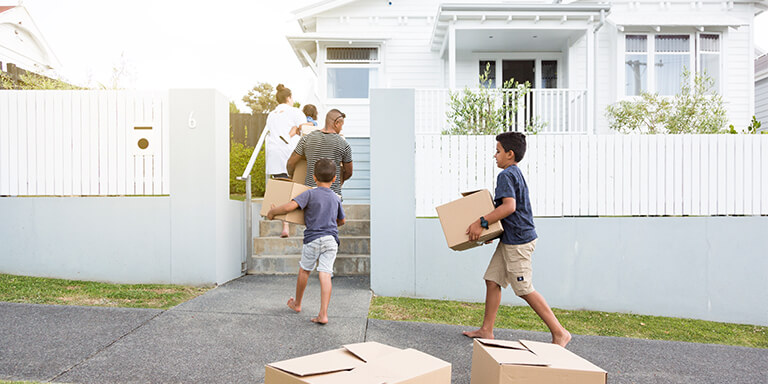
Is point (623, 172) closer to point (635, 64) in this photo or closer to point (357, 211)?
point (357, 211)

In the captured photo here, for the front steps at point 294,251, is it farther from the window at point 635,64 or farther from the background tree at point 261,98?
the background tree at point 261,98

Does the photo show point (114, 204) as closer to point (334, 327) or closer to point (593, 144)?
point (334, 327)

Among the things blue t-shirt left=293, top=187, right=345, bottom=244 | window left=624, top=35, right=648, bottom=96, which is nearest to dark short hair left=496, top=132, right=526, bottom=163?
blue t-shirt left=293, top=187, right=345, bottom=244

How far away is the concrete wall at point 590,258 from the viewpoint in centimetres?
564

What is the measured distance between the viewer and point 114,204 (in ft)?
18.4

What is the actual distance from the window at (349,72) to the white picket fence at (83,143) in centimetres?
753

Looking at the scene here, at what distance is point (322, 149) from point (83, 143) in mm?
2891

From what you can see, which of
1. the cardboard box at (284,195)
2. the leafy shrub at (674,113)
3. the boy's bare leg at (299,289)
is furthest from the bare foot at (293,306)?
the leafy shrub at (674,113)

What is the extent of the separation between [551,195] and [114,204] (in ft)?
16.1

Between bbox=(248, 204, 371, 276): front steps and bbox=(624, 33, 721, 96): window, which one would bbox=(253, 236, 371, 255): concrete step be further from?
bbox=(624, 33, 721, 96): window

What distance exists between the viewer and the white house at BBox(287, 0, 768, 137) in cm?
1234

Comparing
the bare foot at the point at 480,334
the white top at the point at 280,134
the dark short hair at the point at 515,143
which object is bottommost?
the bare foot at the point at 480,334

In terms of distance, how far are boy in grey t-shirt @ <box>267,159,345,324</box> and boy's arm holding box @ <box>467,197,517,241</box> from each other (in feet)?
3.96

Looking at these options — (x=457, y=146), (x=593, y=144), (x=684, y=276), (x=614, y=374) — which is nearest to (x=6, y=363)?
(x=614, y=374)
